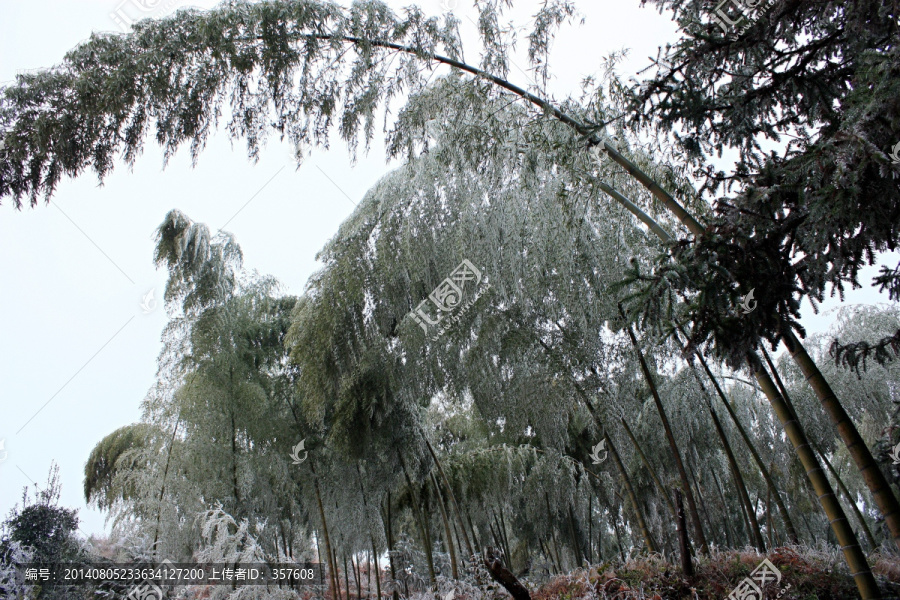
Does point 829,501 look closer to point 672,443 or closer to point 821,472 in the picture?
point 821,472

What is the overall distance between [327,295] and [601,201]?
8.38 ft

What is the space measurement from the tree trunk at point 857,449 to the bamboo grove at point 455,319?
1cm

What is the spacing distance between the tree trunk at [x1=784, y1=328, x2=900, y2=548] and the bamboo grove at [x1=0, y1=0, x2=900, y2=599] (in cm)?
1

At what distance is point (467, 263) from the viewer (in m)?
4.25

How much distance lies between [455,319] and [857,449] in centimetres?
319

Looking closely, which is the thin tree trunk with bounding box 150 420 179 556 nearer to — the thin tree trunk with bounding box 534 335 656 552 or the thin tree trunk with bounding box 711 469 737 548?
the thin tree trunk with bounding box 534 335 656 552

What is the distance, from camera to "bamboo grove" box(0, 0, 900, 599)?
235cm

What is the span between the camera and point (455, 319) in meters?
4.94

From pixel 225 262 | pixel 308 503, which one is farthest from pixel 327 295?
pixel 308 503

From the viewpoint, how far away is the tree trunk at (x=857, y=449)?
201cm

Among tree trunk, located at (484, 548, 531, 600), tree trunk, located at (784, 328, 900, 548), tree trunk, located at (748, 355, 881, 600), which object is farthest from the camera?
tree trunk, located at (484, 548, 531, 600)
